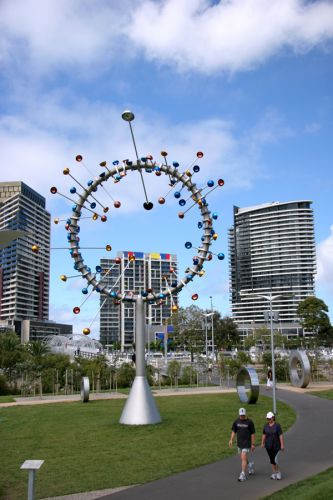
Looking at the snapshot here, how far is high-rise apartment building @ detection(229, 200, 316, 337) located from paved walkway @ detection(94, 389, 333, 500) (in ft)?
507

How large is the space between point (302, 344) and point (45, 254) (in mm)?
112241

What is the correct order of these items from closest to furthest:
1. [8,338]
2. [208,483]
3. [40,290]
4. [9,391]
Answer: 1. [208,483]
2. [9,391]
3. [8,338]
4. [40,290]

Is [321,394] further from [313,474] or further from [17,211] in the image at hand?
[17,211]

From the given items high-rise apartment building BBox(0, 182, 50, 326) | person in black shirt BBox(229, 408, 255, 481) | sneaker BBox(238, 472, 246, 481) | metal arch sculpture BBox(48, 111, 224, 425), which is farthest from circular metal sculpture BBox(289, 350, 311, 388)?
high-rise apartment building BBox(0, 182, 50, 326)

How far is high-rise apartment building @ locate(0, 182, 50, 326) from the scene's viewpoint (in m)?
158

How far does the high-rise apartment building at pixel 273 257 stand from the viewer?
175 meters

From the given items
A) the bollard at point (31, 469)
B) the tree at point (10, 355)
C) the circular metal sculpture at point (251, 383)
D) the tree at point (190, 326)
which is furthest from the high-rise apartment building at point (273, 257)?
the bollard at point (31, 469)

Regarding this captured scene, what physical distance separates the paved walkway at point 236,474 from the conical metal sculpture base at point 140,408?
4672mm

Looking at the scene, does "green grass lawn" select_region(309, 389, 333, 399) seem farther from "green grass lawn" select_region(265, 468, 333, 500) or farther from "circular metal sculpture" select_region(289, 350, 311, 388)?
"green grass lawn" select_region(265, 468, 333, 500)

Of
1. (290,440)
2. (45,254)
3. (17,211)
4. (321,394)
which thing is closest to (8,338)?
(321,394)

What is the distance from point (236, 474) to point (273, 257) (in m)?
173

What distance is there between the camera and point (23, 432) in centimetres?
1716

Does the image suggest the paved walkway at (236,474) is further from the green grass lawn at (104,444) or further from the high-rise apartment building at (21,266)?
the high-rise apartment building at (21,266)

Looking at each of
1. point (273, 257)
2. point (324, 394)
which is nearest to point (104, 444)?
point (324, 394)
